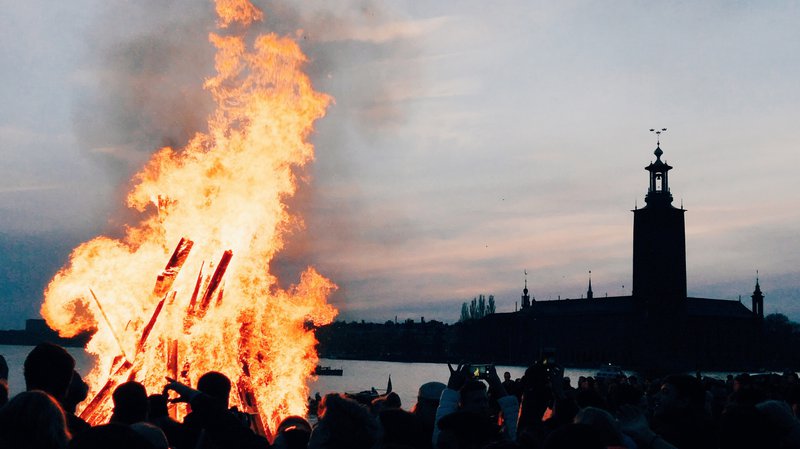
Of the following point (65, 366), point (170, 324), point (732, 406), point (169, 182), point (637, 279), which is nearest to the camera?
point (65, 366)

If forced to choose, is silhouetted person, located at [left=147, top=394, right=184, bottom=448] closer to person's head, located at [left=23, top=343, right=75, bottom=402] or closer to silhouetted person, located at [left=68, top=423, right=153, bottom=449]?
person's head, located at [left=23, top=343, right=75, bottom=402]

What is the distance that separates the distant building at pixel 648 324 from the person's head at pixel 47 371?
71393mm

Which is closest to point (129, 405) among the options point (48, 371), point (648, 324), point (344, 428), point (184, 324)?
point (48, 371)

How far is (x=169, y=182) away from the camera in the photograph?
14.2 m

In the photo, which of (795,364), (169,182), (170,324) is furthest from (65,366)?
(795,364)

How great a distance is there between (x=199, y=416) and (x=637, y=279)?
105 metres

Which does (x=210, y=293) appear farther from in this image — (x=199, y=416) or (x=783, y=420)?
(x=783, y=420)

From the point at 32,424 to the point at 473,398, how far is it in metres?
3.64

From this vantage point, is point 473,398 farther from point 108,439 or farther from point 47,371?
point 108,439

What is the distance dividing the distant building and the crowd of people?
6799cm

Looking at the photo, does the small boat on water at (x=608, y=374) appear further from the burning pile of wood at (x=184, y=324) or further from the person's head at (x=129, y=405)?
the person's head at (x=129, y=405)

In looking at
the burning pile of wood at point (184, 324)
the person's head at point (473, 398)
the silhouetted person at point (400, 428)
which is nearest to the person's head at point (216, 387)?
the silhouetted person at point (400, 428)

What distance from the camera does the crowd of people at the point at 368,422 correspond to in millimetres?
4480

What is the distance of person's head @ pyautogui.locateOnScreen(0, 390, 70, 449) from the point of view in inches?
175
